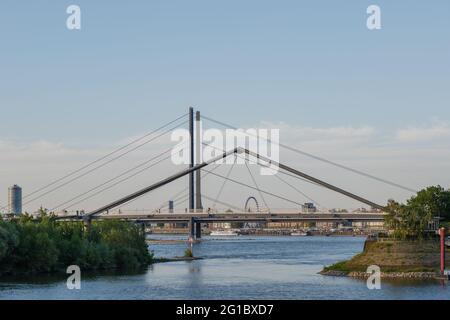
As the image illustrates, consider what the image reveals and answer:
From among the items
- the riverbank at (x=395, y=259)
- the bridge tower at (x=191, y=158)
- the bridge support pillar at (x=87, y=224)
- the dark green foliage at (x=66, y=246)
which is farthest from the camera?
the bridge tower at (x=191, y=158)

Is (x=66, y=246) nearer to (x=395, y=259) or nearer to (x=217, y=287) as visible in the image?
(x=217, y=287)

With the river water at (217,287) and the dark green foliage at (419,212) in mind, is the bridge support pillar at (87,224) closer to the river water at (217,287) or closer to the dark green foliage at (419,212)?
the river water at (217,287)

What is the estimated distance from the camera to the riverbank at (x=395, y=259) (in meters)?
67.1

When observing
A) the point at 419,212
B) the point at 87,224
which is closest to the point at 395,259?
the point at 419,212

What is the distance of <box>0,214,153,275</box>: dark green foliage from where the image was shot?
231 ft

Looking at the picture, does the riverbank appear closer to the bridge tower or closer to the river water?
the river water

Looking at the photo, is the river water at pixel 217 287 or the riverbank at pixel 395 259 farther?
the riverbank at pixel 395 259

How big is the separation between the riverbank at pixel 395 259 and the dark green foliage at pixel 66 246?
20321 mm

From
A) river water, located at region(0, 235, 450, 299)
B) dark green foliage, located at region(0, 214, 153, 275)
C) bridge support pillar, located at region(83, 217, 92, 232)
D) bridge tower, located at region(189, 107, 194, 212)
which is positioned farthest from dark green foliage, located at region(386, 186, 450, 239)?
bridge tower, located at region(189, 107, 194, 212)

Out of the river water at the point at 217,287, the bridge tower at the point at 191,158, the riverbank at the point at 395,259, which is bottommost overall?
the river water at the point at 217,287

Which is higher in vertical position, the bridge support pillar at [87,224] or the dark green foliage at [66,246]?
the bridge support pillar at [87,224]

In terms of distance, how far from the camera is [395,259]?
2719 inches

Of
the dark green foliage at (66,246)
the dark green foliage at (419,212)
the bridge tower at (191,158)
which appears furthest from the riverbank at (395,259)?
the bridge tower at (191,158)
